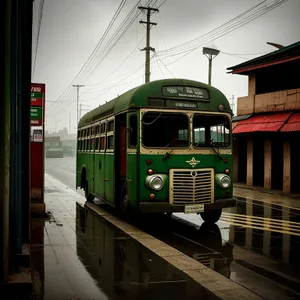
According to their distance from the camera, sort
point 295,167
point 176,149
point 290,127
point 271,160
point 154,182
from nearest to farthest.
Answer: point 154,182
point 176,149
point 290,127
point 295,167
point 271,160

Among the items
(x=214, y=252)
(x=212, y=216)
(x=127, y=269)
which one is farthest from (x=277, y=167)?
(x=127, y=269)

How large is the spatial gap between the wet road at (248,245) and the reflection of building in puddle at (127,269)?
900 mm

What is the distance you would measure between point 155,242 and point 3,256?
460cm

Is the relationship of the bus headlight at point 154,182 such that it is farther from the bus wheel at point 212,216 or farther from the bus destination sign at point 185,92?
the bus wheel at point 212,216

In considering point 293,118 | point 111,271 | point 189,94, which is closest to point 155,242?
point 111,271

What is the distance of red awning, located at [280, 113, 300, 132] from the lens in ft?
63.8

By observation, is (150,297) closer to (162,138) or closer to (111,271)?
(111,271)

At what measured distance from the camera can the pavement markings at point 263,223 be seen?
10.8 meters

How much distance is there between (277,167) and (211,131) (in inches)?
593

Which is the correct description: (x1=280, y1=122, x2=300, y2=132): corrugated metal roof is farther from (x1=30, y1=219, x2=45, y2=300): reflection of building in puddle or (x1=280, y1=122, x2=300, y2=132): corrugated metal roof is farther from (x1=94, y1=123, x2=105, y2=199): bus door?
(x1=30, y1=219, x2=45, y2=300): reflection of building in puddle

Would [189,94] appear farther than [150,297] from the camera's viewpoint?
Yes

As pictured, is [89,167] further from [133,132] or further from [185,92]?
[185,92]

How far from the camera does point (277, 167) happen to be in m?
24.3

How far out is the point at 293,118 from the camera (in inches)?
803
